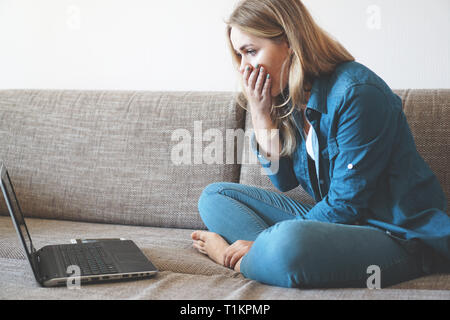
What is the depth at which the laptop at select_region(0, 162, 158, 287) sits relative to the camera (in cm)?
93

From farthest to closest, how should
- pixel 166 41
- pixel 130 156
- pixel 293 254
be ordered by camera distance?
pixel 166 41
pixel 130 156
pixel 293 254

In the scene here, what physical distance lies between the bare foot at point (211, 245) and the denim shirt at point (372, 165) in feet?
0.83

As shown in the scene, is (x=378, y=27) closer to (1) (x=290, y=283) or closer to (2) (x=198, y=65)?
(2) (x=198, y=65)

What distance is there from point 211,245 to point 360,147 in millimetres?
447

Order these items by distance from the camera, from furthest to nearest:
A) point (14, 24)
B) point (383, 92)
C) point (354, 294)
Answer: point (14, 24) < point (383, 92) < point (354, 294)

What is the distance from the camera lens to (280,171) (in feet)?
4.21

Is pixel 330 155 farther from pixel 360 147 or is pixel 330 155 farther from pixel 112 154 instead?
pixel 112 154

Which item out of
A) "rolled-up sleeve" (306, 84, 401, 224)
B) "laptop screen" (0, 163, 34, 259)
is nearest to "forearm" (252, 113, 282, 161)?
"rolled-up sleeve" (306, 84, 401, 224)

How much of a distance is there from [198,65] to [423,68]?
79cm

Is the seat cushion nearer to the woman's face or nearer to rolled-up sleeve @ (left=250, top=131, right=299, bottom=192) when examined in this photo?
rolled-up sleeve @ (left=250, top=131, right=299, bottom=192)

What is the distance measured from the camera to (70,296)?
2.82 ft

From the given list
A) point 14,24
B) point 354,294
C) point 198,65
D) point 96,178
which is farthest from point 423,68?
point 14,24

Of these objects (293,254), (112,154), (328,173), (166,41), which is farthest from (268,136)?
(166,41)

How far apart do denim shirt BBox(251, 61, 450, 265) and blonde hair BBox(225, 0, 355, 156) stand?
0.04 m
